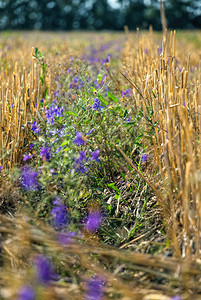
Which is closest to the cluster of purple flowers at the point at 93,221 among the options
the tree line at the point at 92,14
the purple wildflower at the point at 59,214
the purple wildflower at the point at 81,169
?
the purple wildflower at the point at 59,214

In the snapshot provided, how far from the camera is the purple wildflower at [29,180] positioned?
61.0 inches

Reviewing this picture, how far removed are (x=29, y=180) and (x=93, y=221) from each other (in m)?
0.37

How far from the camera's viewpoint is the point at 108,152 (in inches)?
77.2

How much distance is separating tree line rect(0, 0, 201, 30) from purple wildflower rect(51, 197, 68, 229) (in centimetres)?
3266

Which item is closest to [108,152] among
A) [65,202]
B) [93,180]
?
[93,180]

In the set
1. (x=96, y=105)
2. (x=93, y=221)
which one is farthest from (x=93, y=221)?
(x=96, y=105)

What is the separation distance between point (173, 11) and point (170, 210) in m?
33.8

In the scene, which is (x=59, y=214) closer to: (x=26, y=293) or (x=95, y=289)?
(x=95, y=289)

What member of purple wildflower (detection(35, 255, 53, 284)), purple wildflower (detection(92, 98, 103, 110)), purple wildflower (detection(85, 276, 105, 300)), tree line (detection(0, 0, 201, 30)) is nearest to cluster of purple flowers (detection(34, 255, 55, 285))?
purple wildflower (detection(35, 255, 53, 284))

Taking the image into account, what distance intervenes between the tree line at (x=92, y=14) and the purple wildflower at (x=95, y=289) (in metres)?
32.9

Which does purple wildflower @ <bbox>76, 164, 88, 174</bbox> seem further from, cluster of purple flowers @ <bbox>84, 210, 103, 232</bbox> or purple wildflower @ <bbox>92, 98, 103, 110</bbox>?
purple wildflower @ <bbox>92, 98, 103, 110</bbox>

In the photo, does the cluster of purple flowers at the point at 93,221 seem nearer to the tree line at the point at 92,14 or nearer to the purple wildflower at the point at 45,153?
the purple wildflower at the point at 45,153

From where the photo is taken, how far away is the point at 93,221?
1641mm

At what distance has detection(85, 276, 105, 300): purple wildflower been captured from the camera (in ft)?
3.68
